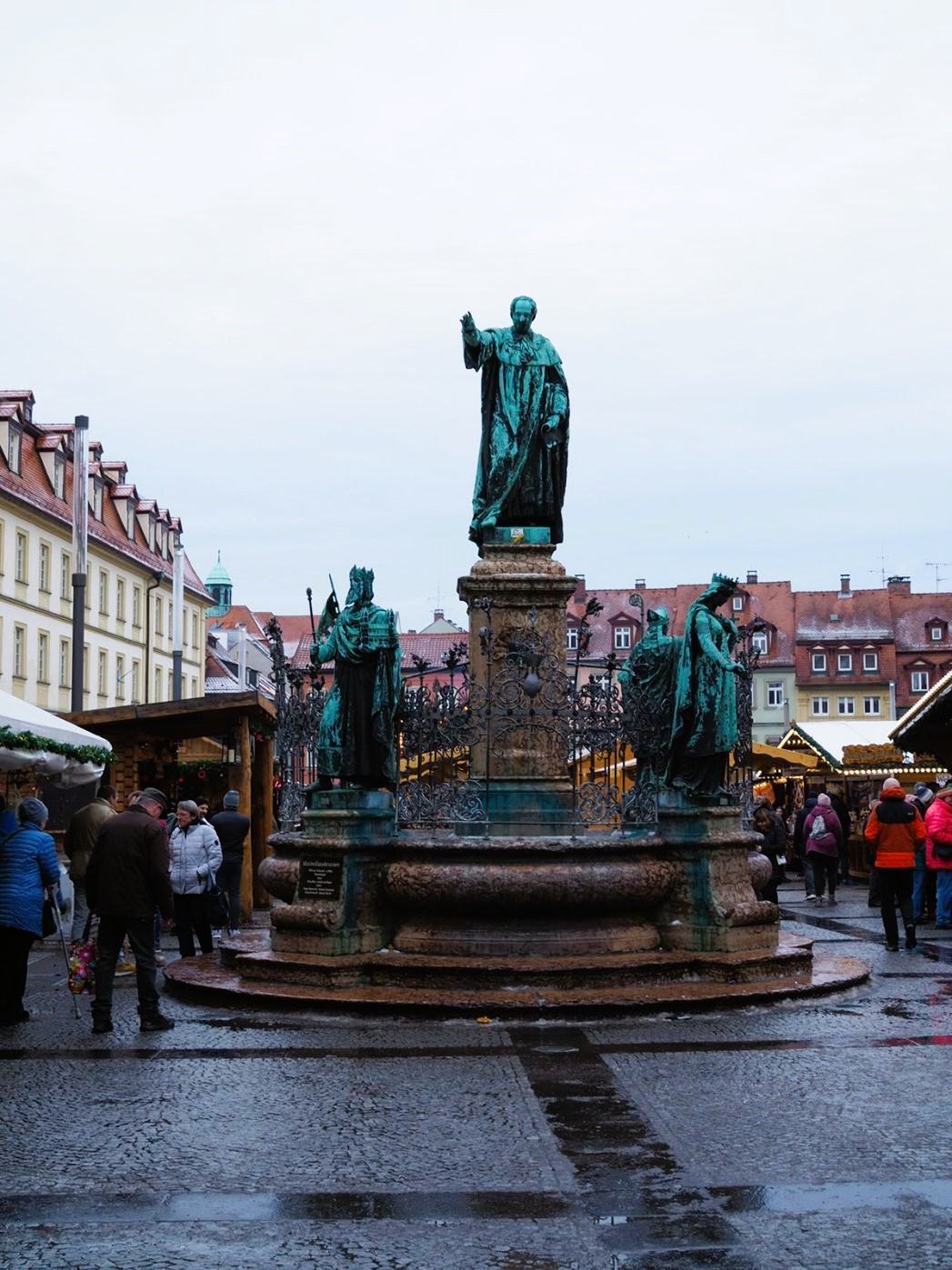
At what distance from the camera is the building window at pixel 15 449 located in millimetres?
47688

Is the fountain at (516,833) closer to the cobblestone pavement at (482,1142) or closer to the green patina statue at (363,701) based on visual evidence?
the green patina statue at (363,701)

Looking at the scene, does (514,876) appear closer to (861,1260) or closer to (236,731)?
Answer: (861,1260)

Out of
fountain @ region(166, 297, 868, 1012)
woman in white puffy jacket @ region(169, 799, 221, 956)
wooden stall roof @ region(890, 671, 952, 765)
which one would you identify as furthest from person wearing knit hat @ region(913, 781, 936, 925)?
woman in white puffy jacket @ region(169, 799, 221, 956)

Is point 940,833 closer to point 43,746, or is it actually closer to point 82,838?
point 82,838

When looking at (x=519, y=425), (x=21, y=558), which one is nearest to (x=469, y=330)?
(x=519, y=425)

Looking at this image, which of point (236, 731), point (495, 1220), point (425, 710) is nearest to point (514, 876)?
point (425, 710)

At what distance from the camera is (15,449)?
157 ft

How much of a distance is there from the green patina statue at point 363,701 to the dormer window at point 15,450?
37.8m

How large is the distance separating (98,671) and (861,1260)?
53107mm

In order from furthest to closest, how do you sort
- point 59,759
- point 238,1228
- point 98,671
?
point 98,671 < point 59,759 < point 238,1228

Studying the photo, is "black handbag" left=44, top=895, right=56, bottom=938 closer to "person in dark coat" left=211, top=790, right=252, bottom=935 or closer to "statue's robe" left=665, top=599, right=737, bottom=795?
"person in dark coat" left=211, top=790, right=252, bottom=935

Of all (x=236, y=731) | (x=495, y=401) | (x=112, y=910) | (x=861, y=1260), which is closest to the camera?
(x=861, y=1260)

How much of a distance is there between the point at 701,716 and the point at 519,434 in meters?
3.62

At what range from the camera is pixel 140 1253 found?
5348 millimetres
